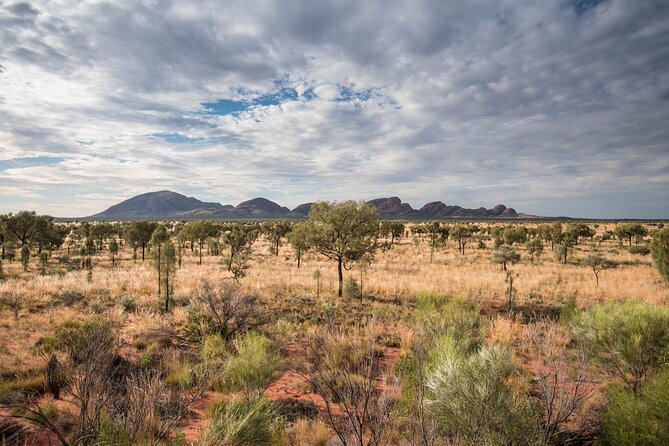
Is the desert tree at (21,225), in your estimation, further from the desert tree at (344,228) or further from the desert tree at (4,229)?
the desert tree at (344,228)

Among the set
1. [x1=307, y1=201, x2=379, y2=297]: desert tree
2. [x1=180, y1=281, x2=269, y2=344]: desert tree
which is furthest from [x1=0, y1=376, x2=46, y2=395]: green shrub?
[x1=307, y1=201, x2=379, y2=297]: desert tree

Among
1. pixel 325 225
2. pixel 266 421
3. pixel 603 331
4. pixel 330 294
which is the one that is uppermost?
pixel 325 225

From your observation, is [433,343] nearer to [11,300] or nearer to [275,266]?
[11,300]

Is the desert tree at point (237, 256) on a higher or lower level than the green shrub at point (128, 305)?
higher

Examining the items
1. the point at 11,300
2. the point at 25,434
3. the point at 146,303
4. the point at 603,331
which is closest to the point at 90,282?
the point at 11,300

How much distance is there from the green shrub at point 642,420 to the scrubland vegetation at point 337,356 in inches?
1.1

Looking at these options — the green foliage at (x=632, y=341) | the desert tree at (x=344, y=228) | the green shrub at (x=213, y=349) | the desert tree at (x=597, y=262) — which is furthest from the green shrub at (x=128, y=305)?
the desert tree at (x=597, y=262)

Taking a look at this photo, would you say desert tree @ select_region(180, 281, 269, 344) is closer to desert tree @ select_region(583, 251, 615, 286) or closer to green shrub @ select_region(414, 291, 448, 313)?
green shrub @ select_region(414, 291, 448, 313)

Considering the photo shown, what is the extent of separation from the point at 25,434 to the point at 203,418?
3.18m

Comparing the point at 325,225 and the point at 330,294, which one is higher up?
the point at 325,225

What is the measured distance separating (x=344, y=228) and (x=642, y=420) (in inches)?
698

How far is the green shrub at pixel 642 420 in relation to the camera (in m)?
4.69

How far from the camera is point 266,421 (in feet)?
18.3

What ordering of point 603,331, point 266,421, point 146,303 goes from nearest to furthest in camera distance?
point 266,421, point 603,331, point 146,303
